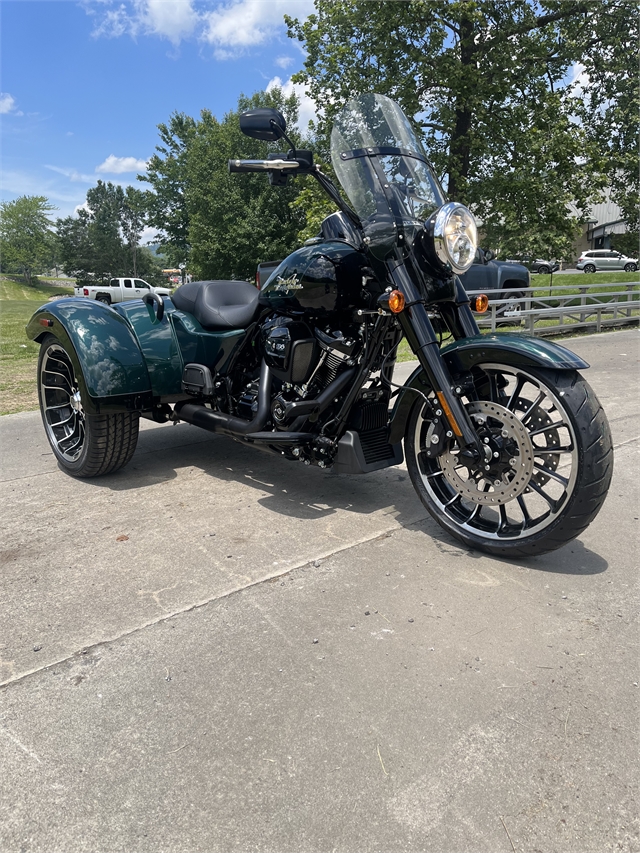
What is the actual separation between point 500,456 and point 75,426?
3.16m

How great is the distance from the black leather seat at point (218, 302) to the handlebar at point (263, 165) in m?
0.89

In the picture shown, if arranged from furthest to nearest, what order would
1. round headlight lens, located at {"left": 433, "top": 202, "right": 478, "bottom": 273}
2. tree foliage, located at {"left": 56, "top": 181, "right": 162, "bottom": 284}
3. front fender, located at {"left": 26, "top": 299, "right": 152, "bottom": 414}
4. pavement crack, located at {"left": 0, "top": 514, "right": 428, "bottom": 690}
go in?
1. tree foliage, located at {"left": 56, "top": 181, "right": 162, "bottom": 284}
2. front fender, located at {"left": 26, "top": 299, "right": 152, "bottom": 414}
3. round headlight lens, located at {"left": 433, "top": 202, "right": 478, "bottom": 273}
4. pavement crack, located at {"left": 0, "top": 514, "right": 428, "bottom": 690}

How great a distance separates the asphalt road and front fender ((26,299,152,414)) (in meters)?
0.75

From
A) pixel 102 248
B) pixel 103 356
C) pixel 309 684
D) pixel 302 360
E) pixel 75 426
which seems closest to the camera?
pixel 309 684

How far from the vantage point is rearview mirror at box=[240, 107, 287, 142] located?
10.2 ft

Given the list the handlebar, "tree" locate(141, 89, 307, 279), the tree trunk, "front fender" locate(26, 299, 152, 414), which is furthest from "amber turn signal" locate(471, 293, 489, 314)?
"tree" locate(141, 89, 307, 279)

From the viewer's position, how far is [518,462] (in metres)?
2.91

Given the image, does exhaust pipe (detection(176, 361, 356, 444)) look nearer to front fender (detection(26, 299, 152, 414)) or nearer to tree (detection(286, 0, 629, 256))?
front fender (detection(26, 299, 152, 414))

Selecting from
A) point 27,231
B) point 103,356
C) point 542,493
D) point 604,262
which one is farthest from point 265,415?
point 27,231

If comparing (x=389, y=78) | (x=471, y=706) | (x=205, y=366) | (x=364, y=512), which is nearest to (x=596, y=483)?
(x=471, y=706)

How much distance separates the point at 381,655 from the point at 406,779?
0.59 metres

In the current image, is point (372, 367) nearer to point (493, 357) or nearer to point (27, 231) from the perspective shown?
point (493, 357)

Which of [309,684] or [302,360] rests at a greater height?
[302,360]

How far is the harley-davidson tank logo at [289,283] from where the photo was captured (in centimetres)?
353
